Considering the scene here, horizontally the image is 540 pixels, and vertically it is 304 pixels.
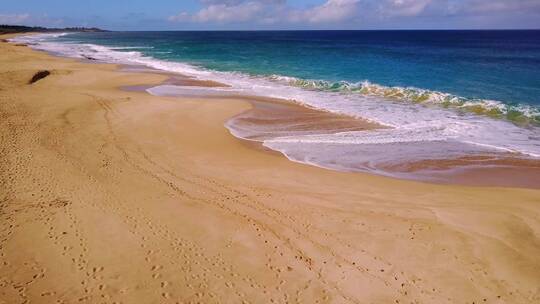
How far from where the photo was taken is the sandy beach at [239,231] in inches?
258

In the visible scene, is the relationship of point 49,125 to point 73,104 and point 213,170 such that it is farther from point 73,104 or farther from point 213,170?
point 213,170

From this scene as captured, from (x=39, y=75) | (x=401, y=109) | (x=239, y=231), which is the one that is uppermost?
(x=39, y=75)

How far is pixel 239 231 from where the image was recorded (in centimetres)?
829

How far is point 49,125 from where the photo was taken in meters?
15.7

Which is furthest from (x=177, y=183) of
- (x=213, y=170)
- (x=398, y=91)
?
(x=398, y=91)

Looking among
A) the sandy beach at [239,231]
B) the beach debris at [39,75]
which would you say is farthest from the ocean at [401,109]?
the beach debris at [39,75]

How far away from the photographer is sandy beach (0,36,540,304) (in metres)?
6.56

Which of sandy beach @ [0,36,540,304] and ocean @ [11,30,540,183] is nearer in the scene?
sandy beach @ [0,36,540,304]

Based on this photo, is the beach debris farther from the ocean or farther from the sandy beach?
the sandy beach

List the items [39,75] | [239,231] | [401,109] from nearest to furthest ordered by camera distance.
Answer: [239,231] → [401,109] → [39,75]

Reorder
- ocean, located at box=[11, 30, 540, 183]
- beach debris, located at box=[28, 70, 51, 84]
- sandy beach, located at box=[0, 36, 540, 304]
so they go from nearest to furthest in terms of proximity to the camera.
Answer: sandy beach, located at box=[0, 36, 540, 304] → ocean, located at box=[11, 30, 540, 183] → beach debris, located at box=[28, 70, 51, 84]

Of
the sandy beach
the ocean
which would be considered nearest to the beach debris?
the ocean

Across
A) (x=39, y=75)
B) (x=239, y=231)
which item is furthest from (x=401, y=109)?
(x=39, y=75)

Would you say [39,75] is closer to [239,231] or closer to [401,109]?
[401,109]
